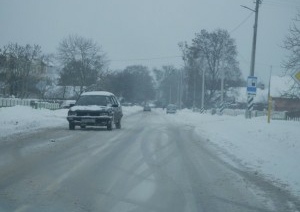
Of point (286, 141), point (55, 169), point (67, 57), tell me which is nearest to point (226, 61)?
point (67, 57)

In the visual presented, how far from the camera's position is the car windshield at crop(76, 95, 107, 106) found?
26.8 metres

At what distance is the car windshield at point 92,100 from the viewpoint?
26750 mm

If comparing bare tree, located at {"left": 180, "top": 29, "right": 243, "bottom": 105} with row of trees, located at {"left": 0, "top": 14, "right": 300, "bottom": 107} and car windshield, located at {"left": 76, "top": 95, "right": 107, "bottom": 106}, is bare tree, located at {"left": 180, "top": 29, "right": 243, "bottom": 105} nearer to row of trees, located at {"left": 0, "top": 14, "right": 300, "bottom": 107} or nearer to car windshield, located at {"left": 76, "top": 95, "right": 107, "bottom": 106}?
row of trees, located at {"left": 0, "top": 14, "right": 300, "bottom": 107}

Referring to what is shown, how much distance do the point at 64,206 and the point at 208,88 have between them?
67038 mm

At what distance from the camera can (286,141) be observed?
1683cm

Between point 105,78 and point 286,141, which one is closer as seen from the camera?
point 286,141

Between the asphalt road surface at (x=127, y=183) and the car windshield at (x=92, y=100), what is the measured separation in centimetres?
1119

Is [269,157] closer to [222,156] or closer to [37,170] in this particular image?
[222,156]

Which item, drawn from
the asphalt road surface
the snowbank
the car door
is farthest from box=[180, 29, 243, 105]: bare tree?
the asphalt road surface

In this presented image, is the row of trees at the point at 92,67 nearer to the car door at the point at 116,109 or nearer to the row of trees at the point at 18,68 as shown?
the row of trees at the point at 18,68

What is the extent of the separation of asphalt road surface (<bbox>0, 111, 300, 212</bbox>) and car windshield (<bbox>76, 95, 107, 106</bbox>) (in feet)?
36.7

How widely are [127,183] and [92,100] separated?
1759cm

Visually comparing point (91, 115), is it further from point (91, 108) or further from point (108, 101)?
point (108, 101)

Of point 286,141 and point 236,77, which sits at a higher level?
point 236,77
